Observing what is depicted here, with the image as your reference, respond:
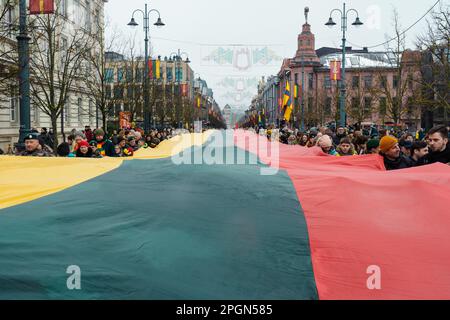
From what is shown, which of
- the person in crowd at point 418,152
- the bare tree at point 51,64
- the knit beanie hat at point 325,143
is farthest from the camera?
the bare tree at point 51,64

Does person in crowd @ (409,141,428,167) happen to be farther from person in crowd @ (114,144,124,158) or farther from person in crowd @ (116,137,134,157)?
person in crowd @ (114,144,124,158)

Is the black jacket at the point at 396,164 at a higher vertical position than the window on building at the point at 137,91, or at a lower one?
lower

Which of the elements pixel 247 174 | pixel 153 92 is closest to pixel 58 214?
pixel 247 174

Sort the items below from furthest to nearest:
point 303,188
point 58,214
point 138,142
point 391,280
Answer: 1. point 138,142
2. point 303,188
3. point 58,214
4. point 391,280

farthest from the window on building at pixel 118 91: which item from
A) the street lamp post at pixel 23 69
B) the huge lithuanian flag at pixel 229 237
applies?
the huge lithuanian flag at pixel 229 237

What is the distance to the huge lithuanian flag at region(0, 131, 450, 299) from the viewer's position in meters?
2.78

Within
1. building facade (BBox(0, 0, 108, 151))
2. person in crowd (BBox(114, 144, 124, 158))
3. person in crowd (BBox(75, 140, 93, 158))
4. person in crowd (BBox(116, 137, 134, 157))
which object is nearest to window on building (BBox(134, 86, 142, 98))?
building facade (BBox(0, 0, 108, 151))

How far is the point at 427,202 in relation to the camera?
3.96m

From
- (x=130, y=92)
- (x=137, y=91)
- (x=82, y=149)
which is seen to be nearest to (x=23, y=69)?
(x=82, y=149)

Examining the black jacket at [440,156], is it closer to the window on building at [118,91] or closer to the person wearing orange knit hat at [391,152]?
the person wearing orange knit hat at [391,152]

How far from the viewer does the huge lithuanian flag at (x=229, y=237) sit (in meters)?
2.78

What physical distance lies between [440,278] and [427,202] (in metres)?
1.12
